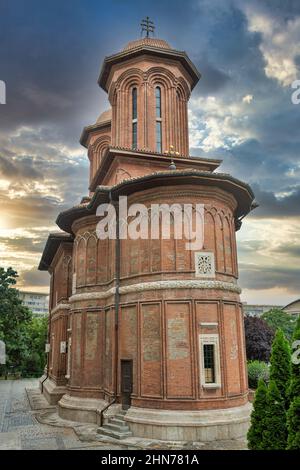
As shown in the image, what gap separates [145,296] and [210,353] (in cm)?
300

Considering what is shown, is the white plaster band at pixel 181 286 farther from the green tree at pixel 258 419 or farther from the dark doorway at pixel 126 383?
the green tree at pixel 258 419

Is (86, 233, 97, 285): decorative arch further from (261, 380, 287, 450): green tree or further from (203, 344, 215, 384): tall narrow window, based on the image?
(261, 380, 287, 450): green tree

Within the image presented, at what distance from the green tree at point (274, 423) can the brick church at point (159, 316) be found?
130 inches

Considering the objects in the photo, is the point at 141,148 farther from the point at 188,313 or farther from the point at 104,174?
the point at 188,313

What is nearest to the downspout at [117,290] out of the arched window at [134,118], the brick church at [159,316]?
the brick church at [159,316]

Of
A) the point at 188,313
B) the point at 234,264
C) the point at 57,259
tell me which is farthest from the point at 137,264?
the point at 57,259

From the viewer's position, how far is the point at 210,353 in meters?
13.9

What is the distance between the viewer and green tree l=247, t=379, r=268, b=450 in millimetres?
10133

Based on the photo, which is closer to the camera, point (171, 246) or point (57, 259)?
point (171, 246)

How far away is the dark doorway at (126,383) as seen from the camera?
1464 cm

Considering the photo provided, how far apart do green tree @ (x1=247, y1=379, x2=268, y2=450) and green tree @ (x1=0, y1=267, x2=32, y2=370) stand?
25.1 metres

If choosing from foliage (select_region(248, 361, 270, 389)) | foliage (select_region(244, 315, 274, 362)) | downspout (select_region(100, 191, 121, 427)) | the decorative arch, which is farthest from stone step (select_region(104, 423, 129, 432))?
foliage (select_region(244, 315, 274, 362))

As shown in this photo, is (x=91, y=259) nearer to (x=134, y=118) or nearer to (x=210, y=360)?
(x=210, y=360)
